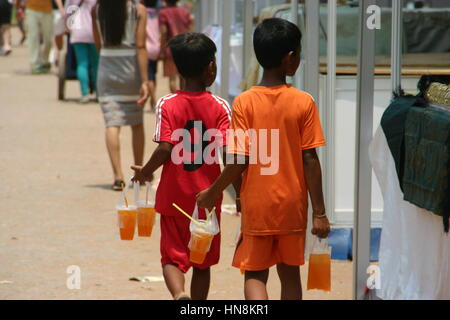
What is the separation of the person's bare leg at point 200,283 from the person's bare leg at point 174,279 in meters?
0.12

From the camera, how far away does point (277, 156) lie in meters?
4.64

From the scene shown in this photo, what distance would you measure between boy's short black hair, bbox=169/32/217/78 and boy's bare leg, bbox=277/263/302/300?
39.2 inches

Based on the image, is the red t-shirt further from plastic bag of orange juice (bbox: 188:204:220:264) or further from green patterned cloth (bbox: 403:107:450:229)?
green patterned cloth (bbox: 403:107:450:229)

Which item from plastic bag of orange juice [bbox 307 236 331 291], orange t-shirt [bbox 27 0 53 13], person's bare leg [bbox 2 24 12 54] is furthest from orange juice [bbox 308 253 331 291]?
person's bare leg [bbox 2 24 12 54]

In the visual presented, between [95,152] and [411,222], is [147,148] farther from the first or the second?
[411,222]

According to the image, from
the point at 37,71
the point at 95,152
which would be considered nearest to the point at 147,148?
the point at 95,152

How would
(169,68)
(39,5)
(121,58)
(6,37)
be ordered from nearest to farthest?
(121,58) < (169,68) < (39,5) < (6,37)

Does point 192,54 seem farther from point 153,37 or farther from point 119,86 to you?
point 153,37

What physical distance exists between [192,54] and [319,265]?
3.72 feet

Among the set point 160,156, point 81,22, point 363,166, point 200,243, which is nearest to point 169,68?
point 81,22

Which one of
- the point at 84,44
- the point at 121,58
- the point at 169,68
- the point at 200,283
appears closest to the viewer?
the point at 200,283

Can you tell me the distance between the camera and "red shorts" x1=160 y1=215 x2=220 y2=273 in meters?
5.11

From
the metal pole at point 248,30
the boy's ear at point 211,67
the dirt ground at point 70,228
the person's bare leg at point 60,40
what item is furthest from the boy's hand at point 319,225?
the person's bare leg at point 60,40

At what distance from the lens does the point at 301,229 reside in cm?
470
